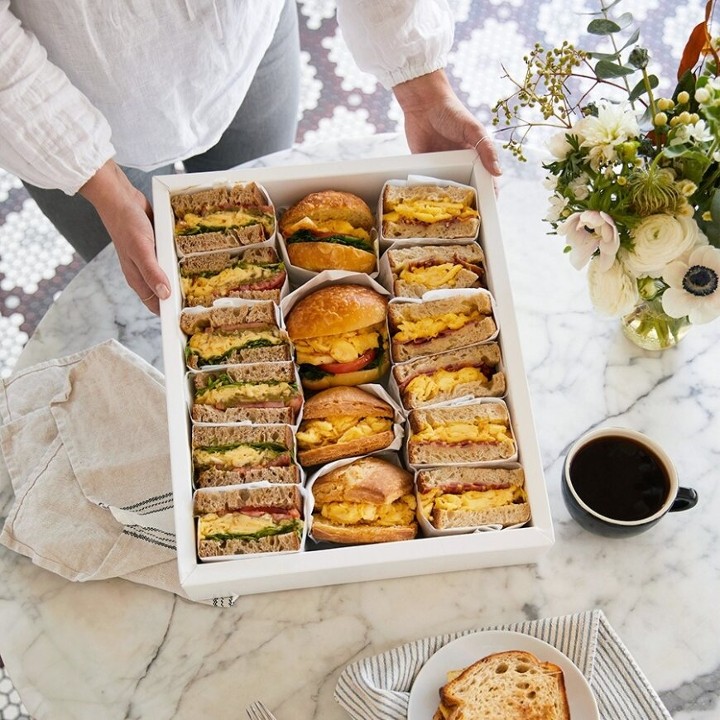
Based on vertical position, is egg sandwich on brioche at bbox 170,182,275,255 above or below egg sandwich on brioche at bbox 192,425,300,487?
above

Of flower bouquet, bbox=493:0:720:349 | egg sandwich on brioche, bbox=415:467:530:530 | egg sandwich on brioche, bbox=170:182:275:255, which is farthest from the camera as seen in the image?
egg sandwich on brioche, bbox=170:182:275:255

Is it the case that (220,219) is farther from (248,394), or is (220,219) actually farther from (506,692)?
(506,692)

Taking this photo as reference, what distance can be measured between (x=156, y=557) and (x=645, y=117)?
1077 mm

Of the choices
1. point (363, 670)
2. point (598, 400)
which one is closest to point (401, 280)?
point (598, 400)

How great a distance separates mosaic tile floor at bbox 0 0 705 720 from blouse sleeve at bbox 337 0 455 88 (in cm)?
136

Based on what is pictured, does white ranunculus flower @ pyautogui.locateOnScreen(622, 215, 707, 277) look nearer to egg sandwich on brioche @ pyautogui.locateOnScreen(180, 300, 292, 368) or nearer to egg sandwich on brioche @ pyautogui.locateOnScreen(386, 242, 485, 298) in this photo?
egg sandwich on brioche @ pyautogui.locateOnScreen(386, 242, 485, 298)

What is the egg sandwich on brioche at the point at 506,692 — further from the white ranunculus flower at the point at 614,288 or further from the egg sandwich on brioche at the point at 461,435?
the white ranunculus flower at the point at 614,288

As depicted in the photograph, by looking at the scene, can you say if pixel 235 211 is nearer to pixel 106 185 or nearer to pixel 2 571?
pixel 106 185

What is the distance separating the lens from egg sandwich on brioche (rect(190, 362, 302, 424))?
1.51m

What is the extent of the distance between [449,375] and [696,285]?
0.46m

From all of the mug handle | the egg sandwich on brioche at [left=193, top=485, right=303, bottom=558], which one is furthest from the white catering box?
the mug handle

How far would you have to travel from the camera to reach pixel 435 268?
159 centimetres

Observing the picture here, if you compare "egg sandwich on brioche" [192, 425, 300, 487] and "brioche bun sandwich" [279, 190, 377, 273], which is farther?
"brioche bun sandwich" [279, 190, 377, 273]

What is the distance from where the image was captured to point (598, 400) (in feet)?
5.47
